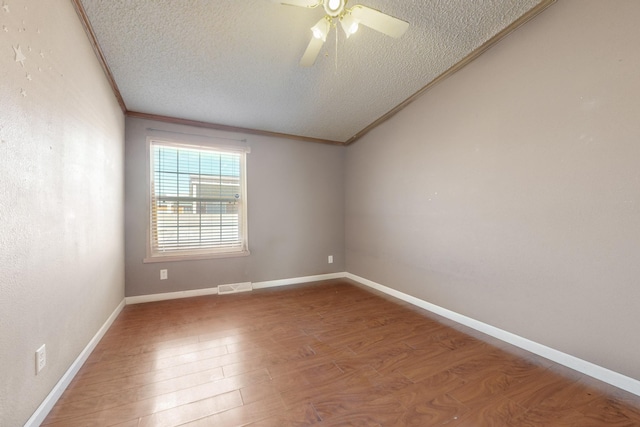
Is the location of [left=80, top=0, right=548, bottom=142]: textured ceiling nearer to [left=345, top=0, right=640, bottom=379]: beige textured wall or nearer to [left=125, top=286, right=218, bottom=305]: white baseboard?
[left=345, top=0, right=640, bottom=379]: beige textured wall

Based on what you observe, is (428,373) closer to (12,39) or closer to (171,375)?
(171,375)

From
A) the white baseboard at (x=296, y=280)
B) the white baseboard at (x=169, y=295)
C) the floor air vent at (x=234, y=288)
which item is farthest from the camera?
the white baseboard at (x=296, y=280)

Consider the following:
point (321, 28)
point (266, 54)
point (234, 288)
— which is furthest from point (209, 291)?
point (321, 28)

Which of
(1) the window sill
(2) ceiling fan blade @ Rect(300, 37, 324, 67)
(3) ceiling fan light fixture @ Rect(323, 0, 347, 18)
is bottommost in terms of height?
(1) the window sill

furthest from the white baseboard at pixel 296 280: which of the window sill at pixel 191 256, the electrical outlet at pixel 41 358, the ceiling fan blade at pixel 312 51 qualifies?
the ceiling fan blade at pixel 312 51

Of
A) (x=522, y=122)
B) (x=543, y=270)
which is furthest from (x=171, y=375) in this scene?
(x=522, y=122)

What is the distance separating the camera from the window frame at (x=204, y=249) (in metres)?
2.95

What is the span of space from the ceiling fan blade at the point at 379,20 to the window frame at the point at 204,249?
2.33m

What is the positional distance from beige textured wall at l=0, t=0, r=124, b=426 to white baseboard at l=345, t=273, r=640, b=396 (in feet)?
9.78

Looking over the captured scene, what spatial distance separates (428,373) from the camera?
1613mm

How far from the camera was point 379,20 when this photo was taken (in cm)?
153

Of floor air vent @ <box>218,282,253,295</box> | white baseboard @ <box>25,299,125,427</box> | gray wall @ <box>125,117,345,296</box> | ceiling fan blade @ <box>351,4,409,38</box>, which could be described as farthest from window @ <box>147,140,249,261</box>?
ceiling fan blade @ <box>351,4,409,38</box>

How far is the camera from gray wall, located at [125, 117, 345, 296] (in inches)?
114

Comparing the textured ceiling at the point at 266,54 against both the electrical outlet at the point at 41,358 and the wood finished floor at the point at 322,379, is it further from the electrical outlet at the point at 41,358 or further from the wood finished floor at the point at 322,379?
the wood finished floor at the point at 322,379
